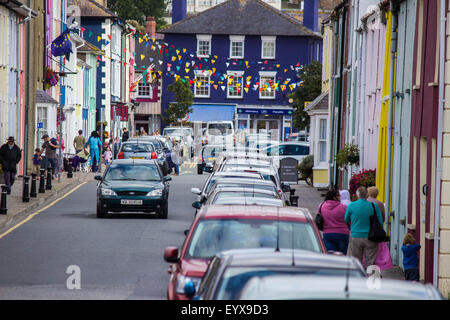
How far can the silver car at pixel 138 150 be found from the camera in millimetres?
43938

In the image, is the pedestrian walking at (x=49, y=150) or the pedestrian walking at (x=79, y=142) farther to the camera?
the pedestrian walking at (x=79, y=142)

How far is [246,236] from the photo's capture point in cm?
1084

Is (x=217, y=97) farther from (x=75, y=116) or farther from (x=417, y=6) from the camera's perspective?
(x=417, y=6)

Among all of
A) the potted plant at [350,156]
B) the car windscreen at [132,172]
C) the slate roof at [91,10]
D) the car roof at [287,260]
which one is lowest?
the car windscreen at [132,172]

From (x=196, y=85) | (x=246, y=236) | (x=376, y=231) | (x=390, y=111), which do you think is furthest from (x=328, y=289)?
(x=196, y=85)

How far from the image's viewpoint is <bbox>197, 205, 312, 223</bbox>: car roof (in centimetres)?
1104

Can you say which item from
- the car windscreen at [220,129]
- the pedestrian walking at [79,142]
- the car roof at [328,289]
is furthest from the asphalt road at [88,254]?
the car windscreen at [220,129]

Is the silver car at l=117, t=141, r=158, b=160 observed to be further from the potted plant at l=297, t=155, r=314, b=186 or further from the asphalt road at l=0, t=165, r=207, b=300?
the asphalt road at l=0, t=165, r=207, b=300

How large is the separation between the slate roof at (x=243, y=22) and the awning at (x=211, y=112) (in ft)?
20.7

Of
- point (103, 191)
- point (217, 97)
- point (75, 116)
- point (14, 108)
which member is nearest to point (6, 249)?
point (103, 191)

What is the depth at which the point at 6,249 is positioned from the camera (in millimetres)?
18422

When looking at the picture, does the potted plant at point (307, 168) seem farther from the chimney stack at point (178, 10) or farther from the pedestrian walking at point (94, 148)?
the chimney stack at point (178, 10)

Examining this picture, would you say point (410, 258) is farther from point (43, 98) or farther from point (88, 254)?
point (43, 98)
